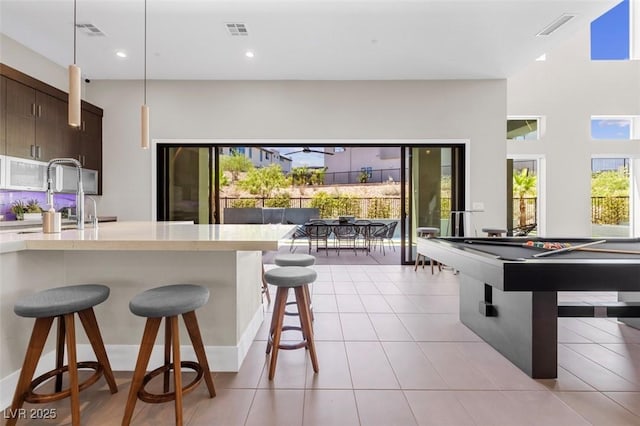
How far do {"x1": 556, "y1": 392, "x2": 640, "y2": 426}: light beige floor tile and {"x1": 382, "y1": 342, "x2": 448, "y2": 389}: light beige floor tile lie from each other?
72cm

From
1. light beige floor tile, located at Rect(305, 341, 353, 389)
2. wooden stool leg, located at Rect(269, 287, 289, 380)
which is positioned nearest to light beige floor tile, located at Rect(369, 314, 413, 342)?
light beige floor tile, located at Rect(305, 341, 353, 389)

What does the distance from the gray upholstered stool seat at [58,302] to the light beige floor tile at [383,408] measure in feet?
5.36

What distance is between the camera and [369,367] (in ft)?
7.87

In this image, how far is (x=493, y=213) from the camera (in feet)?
18.8

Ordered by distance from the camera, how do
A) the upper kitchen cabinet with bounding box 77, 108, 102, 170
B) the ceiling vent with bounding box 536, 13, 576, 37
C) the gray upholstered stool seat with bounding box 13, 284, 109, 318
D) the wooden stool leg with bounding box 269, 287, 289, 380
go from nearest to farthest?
the gray upholstered stool seat with bounding box 13, 284, 109, 318, the wooden stool leg with bounding box 269, 287, 289, 380, the ceiling vent with bounding box 536, 13, 576, 37, the upper kitchen cabinet with bounding box 77, 108, 102, 170

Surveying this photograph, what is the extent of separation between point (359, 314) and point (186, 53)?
4231mm

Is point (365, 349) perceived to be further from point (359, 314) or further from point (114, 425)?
point (114, 425)

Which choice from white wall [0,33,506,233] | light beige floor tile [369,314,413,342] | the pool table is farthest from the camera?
white wall [0,33,506,233]

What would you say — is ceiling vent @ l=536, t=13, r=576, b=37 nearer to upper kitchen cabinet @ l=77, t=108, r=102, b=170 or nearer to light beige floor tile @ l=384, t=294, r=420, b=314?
light beige floor tile @ l=384, t=294, r=420, b=314

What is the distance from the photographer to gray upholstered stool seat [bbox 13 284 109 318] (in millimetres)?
1662

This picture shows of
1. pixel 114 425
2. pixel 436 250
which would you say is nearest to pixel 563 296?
pixel 436 250

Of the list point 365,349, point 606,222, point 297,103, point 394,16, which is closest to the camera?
point 365,349

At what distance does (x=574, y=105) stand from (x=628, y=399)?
7.00 metres

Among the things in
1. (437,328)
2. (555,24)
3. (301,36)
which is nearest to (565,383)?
(437,328)
